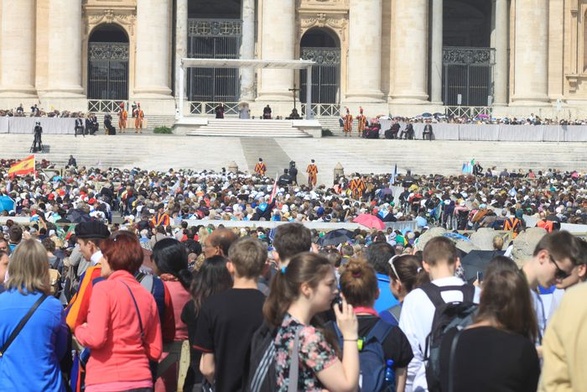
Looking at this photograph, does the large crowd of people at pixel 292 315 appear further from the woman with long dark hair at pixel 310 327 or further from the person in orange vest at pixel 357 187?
the person in orange vest at pixel 357 187

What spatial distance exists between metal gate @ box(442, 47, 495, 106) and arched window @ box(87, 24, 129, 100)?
610 inches

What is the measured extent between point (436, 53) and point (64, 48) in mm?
17528

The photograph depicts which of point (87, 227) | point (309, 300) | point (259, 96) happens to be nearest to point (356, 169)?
point (259, 96)

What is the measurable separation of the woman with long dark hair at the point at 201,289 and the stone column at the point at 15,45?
5342 cm

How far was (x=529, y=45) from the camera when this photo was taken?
64.3 m

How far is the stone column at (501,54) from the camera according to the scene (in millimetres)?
65438

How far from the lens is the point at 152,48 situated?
60.9 m

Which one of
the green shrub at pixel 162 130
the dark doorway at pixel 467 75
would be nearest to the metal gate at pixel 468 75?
the dark doorway at pixel 467 75

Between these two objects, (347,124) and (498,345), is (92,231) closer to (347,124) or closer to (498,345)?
(498,345)

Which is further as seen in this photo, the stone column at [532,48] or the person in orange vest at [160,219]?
the stone column at [532,48]

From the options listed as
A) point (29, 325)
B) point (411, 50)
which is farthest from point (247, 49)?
point (29, 325)

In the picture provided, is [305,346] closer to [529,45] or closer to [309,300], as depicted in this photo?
[309,300]

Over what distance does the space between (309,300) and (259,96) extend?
5477 centimetres

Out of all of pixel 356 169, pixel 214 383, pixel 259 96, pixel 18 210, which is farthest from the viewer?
pixel 259 96
